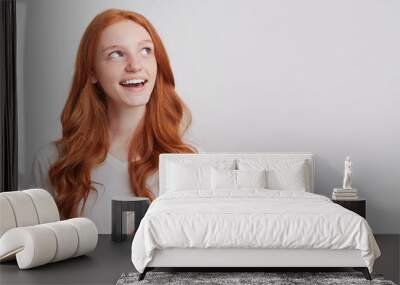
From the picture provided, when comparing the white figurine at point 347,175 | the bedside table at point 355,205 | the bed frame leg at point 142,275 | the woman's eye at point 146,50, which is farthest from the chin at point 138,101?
the bed frame leg at point 142,275

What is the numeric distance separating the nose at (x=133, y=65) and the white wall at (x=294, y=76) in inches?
14.8

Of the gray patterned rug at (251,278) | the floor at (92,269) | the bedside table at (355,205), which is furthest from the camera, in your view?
the bedside table at (355,205)

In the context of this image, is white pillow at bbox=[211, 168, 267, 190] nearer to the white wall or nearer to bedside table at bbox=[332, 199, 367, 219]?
the white wall

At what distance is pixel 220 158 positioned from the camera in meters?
7.00

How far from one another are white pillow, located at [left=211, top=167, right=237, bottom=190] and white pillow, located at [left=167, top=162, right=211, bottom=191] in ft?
0.27

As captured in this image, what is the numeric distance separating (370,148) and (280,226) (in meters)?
2.67

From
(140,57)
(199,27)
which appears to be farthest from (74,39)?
(199,27)

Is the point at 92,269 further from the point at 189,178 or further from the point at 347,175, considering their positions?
the point at 347,175

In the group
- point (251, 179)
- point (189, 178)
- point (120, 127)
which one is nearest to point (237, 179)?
point (251, 179)

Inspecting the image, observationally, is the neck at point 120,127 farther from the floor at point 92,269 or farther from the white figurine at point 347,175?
the white figurine at point 347,175

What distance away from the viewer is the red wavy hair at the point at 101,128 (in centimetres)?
715

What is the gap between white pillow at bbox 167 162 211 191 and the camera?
6.63 meters

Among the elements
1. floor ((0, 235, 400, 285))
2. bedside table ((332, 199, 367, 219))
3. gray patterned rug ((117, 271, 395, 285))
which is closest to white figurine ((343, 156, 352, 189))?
bedside table ((332, 199, 367, 219))

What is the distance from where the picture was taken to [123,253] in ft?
19.9
